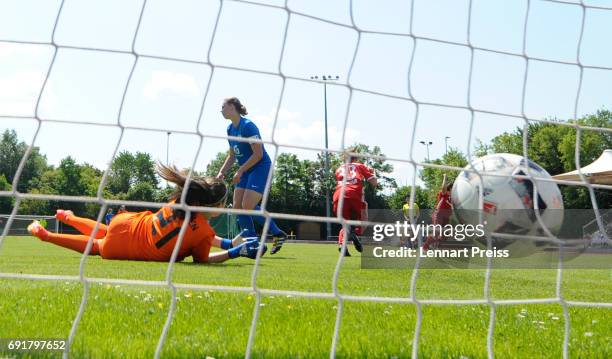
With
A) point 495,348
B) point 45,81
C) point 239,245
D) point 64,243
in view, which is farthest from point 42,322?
point 64,243

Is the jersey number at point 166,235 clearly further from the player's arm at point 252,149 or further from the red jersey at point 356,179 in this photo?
the red jersey at point 356,179

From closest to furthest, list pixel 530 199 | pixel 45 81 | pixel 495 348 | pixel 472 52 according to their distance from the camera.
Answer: pixel 495 348, pixel 45 81, pixel 472 52, pixel 530 199

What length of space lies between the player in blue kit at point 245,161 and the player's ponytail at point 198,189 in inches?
27.4

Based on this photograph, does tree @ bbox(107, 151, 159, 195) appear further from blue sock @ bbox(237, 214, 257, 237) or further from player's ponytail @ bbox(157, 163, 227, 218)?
player's ponytail @ bbox(157, 163, 227, 218)

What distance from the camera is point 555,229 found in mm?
4574

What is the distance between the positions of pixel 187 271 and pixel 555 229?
9.41ft

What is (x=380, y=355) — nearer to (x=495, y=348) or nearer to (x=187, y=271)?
(x=495, y=348)

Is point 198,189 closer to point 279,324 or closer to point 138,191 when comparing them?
point 279,324

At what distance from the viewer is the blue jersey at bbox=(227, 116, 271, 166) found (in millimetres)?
6770

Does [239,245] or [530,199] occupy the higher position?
[530,199]

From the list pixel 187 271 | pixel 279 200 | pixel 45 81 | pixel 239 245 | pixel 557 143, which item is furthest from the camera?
pixel 557 143

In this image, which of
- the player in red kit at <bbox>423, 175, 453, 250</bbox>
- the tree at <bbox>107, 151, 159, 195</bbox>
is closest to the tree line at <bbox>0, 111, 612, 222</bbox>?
the tree at <bbox>107, 151, 159, 195</bbox>

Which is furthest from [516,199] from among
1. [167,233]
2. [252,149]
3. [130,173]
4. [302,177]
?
[302,177]

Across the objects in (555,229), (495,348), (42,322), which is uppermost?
(555,229)
